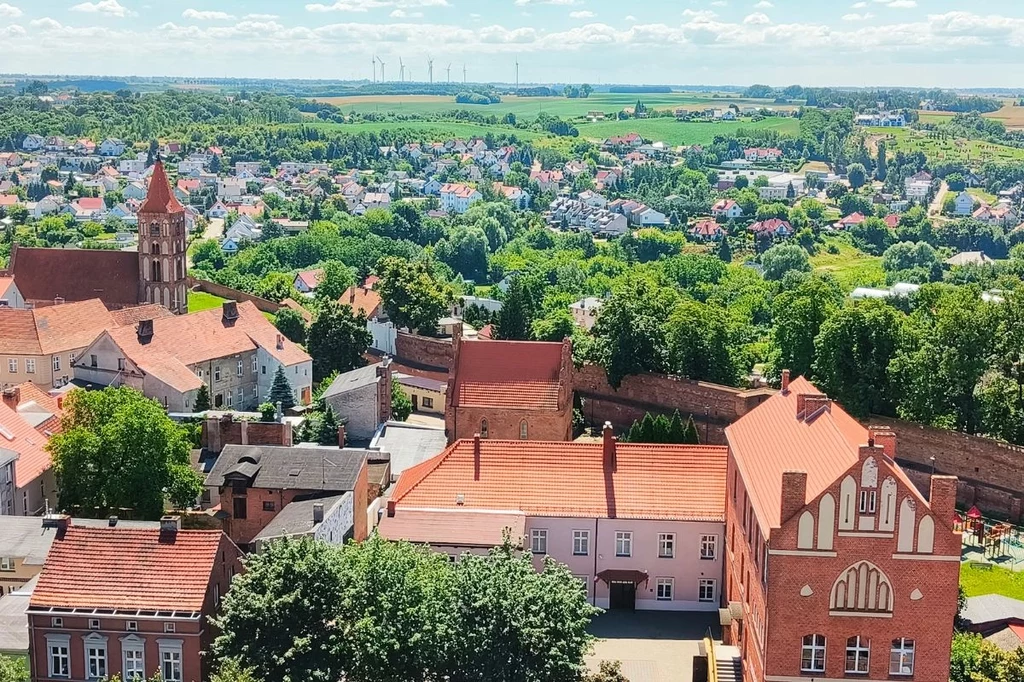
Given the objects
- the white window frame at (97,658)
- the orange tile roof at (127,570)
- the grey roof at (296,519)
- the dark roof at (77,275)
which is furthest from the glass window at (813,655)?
the dark roof at (77,275)

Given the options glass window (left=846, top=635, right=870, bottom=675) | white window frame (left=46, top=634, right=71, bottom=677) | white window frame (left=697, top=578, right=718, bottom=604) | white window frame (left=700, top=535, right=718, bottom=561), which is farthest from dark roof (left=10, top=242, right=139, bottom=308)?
glass window (left=846, top=635, right=870, bottom=675)

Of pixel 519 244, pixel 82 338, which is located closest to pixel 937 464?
pixel 82 338

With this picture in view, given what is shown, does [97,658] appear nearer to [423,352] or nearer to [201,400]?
[201,400]

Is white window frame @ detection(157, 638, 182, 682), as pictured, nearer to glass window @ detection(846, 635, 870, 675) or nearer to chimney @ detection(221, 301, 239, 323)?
glass window @ detection(846, 635, 870, 675)

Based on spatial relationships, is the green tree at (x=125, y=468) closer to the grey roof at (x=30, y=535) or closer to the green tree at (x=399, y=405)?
the grey roof at (x=30, y=535)

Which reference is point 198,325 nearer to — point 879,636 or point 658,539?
point 658,539

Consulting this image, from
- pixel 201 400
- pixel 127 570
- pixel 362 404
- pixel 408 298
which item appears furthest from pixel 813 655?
pixel 408 298
